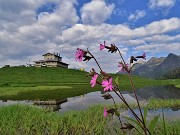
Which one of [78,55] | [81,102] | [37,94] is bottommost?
[81,102]

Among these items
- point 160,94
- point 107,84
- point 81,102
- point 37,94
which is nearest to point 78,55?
point 107,84

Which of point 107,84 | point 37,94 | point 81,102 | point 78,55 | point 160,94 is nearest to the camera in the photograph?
point 107,84

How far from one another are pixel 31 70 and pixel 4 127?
135 meters

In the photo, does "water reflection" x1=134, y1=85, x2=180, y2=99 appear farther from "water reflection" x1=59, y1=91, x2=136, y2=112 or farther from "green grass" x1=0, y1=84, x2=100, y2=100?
"green grass" x1=0, y1=84, x2=100, y2=100

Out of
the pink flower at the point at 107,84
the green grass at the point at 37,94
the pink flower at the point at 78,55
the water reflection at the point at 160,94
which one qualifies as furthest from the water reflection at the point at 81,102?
the pink flower at the point at 107,84

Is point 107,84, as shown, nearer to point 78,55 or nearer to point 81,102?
point 78,55

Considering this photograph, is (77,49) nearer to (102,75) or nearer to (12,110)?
(102,75)

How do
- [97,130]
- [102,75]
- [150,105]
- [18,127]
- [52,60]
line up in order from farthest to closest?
1. [52,60]
2. [150,105]
3. [18,127]
4. [97,130]
5. [102,75]

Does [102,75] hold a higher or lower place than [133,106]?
higher

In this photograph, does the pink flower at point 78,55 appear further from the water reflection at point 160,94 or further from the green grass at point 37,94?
the water reflection at point 160,94

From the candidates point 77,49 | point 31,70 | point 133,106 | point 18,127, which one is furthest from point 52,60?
point 77,49

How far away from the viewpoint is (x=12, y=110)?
2000cm

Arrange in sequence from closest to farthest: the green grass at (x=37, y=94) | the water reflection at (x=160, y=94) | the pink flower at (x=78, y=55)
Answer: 1. the pink flower at (x=78, y=55)
2. the water reflection at (x=160, y=94)
3. the green grass at (x=37, y=94)

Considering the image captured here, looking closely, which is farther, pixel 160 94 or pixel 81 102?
pixel 160 94
